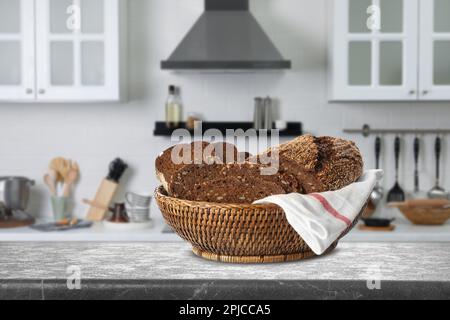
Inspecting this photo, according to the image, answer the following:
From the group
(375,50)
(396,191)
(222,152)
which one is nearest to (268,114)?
(375,50)

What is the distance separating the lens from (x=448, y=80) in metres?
3.88

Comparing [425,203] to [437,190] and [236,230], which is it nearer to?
[437,190]

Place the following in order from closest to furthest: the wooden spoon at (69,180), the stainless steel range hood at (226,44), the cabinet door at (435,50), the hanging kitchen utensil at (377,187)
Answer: the stainless steel range hood at (226,44), the cabinet door at (435,50), the hanging kitchen utensil at (377,187), the wooden spoon at (69,180)

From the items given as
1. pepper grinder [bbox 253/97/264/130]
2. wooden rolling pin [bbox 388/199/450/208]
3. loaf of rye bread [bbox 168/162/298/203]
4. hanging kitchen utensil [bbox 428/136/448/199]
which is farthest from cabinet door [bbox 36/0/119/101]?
loaf of rye bread [bbox 168/162/298/203]

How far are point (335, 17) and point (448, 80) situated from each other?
2.34 feet

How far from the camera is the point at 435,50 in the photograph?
152 inches

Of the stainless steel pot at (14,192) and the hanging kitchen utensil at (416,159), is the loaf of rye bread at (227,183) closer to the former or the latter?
the stainless steel pot at (14,192)

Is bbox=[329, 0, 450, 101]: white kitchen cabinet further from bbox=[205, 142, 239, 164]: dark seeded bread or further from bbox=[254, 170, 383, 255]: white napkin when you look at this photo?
bbox=[254, 170, 383, 255]: white napkin

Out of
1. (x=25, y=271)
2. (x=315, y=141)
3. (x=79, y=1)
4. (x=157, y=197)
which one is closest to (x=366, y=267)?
(x=315, y=141)

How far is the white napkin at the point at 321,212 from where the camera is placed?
128 centimetres

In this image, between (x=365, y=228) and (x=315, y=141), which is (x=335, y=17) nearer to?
(x=365, y=228)

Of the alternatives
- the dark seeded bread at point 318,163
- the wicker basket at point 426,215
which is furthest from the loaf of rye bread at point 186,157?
the wicker basket at point 426,215

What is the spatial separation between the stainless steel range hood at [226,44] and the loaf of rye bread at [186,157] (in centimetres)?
230

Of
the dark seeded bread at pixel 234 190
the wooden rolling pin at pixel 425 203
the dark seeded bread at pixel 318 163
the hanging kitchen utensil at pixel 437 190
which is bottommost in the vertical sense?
the wooden rolling pin at pixel 425 203
